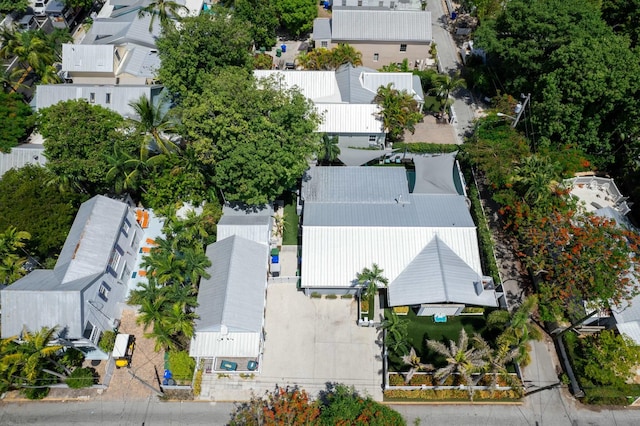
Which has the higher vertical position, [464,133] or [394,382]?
[464,133]

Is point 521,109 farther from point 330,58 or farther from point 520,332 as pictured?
point 520,332

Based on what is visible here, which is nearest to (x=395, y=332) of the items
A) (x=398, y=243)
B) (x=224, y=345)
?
(x=398, y=243)

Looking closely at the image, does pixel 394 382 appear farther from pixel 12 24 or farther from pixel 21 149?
pixel 12 24

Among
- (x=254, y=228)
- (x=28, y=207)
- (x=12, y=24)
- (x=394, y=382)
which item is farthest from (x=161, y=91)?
(x=394, y=382)

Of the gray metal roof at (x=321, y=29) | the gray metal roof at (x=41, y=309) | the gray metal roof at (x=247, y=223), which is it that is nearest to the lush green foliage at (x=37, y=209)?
the gray metal roof at (x=41, y=309)

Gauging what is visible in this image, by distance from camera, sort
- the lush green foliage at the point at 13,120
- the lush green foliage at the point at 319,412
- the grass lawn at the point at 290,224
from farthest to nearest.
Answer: the lush green foliage at the point at 13,120 → the grass lawn at the point at 290,224 → the lush green foliage at the point at 319,412

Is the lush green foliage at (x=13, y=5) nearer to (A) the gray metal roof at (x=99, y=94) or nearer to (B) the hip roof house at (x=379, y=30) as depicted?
(A) the gray metal roof at (x=99, y=94)
